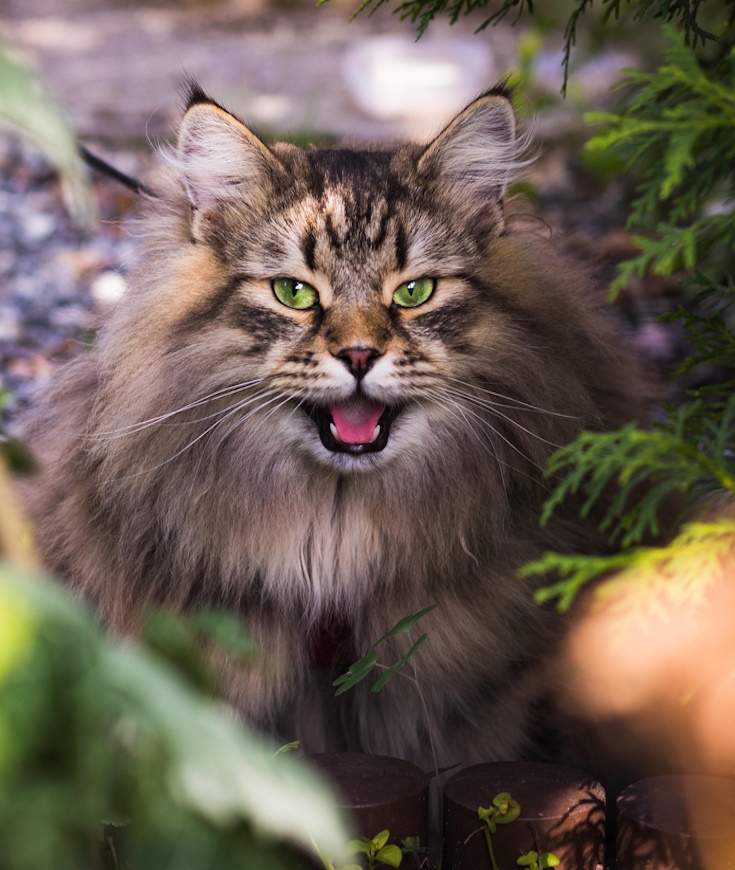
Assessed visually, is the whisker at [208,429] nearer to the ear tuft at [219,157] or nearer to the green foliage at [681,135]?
the ear tuft at [219,157]

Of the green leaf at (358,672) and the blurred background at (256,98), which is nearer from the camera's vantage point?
the green leaf at (358,672)

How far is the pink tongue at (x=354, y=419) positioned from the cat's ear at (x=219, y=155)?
47 cm

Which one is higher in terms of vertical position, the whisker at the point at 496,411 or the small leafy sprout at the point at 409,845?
the whisker at the point at 496,411

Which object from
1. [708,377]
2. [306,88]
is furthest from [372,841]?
[306,88]

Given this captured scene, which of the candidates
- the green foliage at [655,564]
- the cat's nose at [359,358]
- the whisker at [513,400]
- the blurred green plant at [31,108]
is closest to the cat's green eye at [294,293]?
the cat's nose at [359,358]

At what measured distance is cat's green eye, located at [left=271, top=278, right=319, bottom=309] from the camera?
196 centimetres

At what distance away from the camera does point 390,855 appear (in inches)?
57.5

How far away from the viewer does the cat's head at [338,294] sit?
192cm

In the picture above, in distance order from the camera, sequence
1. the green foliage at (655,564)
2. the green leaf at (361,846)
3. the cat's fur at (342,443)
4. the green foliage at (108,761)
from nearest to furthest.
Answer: the green foliage at (108,761) → the green foliage at (655,564) → the green leaf at (361,846) → the cat's fur at (342,443)

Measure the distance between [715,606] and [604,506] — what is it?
0.40 meters

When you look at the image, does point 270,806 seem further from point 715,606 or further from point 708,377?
point 708,377

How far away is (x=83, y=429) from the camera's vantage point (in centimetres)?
213

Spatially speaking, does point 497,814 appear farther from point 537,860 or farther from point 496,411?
point 496,411

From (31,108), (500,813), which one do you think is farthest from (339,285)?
(31,108)
